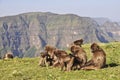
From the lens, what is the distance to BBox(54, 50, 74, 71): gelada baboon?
20.3m

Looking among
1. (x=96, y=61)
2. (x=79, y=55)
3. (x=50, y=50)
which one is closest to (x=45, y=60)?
(x=50, y=50)

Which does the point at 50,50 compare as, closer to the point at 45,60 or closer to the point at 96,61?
the point at 45,60

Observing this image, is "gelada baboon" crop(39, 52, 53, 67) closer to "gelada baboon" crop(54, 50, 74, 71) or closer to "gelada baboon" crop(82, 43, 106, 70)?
"gelada baboon" crop(54, 50, 74, 71)

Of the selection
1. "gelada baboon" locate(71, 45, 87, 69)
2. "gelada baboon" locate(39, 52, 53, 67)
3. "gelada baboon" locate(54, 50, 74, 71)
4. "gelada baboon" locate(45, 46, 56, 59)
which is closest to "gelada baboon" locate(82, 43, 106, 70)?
"gelada baboon" locate(71, 45, 87, 69)

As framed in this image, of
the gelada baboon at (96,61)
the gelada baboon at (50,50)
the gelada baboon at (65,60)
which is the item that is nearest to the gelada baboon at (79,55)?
the gelada baboon at (96,61)

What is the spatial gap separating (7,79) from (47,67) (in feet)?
19.5

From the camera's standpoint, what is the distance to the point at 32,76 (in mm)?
18547

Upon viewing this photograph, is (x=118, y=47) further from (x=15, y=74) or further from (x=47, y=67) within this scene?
(x=15, y=74)

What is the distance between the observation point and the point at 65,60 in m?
20.3

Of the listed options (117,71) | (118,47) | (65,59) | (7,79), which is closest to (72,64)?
(65,59)

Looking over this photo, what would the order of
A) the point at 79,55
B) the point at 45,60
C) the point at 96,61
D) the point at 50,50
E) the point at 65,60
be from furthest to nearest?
1. the point at 45,60
2. the point at 50,50
3. the point at 79,55
4. the point at 96,61
5. the point at 65,60

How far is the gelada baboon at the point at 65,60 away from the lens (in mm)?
20281

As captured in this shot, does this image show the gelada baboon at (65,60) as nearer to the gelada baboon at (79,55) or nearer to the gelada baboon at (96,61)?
the gelada baboon at (79,55)

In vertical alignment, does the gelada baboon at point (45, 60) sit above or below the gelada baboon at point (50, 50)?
below
